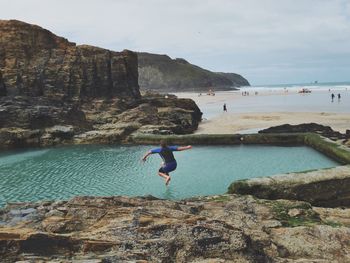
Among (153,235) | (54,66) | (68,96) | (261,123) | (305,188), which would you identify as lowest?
(261,123)

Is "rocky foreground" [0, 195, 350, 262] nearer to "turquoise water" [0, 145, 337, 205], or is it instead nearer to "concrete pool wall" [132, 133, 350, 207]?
"concrete pool wall" [132, 133, 350, 207]

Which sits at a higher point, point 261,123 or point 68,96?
point 68,96

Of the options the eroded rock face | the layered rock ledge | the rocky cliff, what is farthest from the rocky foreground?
the eroded rock face

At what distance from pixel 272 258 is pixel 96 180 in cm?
1482

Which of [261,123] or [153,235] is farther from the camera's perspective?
[261,123]

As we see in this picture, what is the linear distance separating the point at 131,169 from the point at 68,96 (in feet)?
83.3

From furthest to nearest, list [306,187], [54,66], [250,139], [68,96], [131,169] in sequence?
1. [68,96]
2. [54,66]
3. [250,139]
4. [131,169]
5. [306,187]

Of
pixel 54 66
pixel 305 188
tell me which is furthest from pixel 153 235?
pixel 54 66

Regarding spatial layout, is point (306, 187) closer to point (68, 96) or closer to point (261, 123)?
point (261, 123)

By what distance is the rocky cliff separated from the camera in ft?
122

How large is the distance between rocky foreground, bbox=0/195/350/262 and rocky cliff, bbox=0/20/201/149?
2686 cm

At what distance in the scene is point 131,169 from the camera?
23984mm

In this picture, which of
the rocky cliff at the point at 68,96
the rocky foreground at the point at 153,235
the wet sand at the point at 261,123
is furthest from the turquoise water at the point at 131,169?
the wet sand at the point at 261,123

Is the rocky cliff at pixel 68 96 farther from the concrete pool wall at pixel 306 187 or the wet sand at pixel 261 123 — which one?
the concrete pool wall at pixel 306 187
